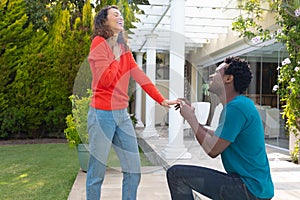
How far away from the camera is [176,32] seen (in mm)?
4449

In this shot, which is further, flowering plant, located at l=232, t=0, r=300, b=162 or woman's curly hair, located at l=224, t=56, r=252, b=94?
flowering plant, located at l=232, t=0, r=300, b=162

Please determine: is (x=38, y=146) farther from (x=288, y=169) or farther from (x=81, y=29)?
(x=288, y=169)

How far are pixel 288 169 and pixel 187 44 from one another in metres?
4.88

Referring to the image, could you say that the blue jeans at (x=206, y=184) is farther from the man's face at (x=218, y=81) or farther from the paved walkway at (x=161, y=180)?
the paved walkway at (x=161, y=180)

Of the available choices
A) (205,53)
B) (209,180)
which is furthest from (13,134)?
(209,180)

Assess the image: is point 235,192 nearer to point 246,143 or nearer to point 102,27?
point 246,143

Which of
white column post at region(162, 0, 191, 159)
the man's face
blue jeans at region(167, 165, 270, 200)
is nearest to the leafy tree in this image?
white column post at region(162, 0, 191, 159)

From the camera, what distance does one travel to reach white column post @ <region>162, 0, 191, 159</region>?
4371 mm

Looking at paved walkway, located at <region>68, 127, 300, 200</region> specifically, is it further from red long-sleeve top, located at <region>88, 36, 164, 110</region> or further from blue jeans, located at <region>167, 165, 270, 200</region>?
red long-sleeve top, located at <region>88, 36, 164, 110</region>

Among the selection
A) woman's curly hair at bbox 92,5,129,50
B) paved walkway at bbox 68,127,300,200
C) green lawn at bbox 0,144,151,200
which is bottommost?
green lawn at bbox 0,144,151,200

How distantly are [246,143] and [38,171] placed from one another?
11.4ft

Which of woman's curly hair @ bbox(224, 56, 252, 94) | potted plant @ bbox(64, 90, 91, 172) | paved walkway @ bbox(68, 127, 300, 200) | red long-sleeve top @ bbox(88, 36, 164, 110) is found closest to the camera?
woman's curly hair @ bbox(224, 56, 252, 94)

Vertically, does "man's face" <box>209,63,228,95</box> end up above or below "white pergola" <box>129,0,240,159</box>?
below

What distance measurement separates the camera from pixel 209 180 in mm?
1612
